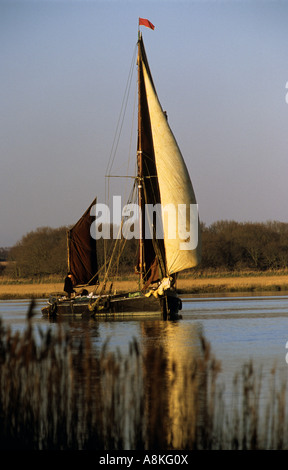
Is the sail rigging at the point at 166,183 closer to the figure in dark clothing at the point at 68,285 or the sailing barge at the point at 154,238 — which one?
the sailing barge at the point at 154,238

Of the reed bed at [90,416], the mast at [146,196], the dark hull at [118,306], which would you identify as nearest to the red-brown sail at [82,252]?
the dark hull at [118,306]

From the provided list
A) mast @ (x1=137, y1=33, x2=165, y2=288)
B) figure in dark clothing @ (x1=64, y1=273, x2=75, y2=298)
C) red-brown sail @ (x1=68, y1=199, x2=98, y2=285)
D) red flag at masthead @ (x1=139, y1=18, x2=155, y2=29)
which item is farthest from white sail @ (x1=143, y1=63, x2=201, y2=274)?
figure in dark clothing @ (x1=64, y1=273, x2=75, y2=298)

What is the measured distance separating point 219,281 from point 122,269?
1270 centimetres

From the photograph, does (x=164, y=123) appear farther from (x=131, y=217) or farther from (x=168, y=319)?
(x=168, y=319)

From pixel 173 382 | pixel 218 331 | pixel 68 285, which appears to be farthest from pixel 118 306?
pixel 173 382

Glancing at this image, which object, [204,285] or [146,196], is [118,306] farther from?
[204,285]

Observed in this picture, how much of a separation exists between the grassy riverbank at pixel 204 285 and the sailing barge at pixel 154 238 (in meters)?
11.1

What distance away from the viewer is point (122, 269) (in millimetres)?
58344

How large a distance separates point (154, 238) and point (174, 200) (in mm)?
1739

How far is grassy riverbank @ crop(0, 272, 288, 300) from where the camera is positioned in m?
44.4

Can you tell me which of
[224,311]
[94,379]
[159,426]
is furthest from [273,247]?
[159,426]

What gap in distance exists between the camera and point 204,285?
46500mm

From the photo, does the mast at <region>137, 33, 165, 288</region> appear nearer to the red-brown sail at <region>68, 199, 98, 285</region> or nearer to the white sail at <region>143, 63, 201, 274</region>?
the white sail at <region>143, 63, 201, 274</region>

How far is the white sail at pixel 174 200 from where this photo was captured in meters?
30.4
